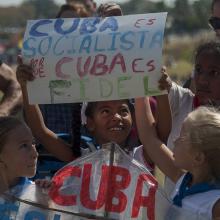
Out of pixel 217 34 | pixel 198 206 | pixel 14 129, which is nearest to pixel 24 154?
pixel 14 129

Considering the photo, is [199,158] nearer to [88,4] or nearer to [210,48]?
[210,48]

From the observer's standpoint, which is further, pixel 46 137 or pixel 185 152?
pixel 46 137

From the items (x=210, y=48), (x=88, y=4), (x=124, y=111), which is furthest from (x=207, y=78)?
(x=88, y=4)

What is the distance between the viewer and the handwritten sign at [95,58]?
3869mm

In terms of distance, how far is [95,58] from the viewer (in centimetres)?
388

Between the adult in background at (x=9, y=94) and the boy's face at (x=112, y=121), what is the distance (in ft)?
4.78

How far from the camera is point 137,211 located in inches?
142

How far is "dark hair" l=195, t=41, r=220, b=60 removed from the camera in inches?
172

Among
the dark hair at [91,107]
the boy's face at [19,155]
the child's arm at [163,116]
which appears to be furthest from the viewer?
the dark hair at [91,107]

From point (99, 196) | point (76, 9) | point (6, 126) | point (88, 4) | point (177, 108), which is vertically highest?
point (6, 126)

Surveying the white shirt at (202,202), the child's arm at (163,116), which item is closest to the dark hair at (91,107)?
the child's arm at (163,116)

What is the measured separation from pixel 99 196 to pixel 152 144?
554mm

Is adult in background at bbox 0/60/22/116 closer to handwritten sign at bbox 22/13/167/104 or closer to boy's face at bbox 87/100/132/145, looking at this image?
boy's face at bbox 87/100/132/145

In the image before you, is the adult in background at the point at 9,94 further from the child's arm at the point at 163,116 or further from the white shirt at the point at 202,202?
the white shirt at the point at 202,202
